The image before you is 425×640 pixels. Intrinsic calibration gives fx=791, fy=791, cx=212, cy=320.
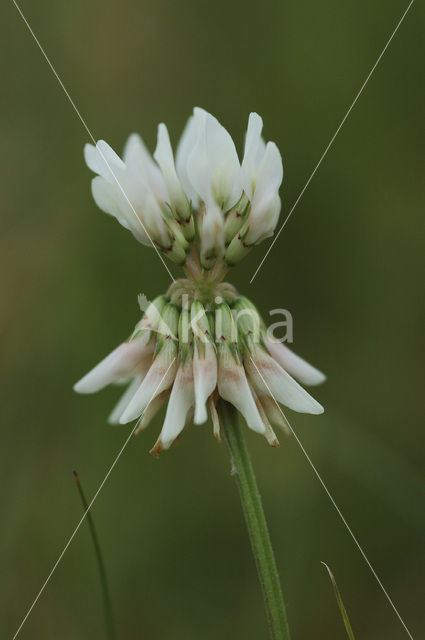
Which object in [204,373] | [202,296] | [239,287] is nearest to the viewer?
[204,373]

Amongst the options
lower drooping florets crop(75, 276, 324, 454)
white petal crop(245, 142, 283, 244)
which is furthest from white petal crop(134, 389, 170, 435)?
white petal crop(245, 142, 283, 244)

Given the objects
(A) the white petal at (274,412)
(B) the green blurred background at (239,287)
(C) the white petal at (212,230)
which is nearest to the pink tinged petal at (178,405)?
(A) the white petal at (274,412)

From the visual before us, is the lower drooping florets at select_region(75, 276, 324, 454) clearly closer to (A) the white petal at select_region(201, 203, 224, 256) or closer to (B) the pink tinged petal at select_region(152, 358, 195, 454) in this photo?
(B) the pink tinged petal at select_region(152, 358, 195, 454)

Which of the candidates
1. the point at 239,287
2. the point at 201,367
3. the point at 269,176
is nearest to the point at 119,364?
the point at 201,367

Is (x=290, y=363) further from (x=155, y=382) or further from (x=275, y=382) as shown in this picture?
(x=155, y=382)

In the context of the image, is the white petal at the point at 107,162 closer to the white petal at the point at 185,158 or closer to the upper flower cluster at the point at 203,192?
the upper flower cluster at the point at 203,192

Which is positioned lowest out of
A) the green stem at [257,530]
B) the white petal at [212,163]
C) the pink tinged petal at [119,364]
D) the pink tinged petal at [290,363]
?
the green stem at [257,530]
